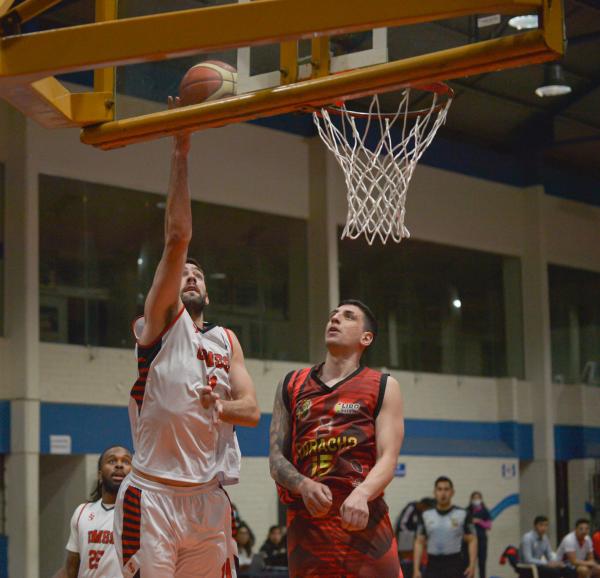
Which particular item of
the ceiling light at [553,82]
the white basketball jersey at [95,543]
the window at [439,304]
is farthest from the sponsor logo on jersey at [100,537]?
the window at [439,304]

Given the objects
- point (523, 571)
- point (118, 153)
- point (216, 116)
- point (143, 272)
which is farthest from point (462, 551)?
point (216, 116)

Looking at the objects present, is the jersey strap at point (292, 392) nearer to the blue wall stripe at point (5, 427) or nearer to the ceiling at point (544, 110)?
the blue wall stripe at point (5, 427)

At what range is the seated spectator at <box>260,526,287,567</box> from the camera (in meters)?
15.5

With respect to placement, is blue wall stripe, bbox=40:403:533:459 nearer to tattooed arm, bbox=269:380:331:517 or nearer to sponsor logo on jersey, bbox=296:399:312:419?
tattooed arm, bbox=269:380:331:517

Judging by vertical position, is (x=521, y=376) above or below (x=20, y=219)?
below

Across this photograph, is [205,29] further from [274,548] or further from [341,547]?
[274,548]

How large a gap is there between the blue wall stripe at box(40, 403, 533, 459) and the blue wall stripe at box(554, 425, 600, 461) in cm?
67

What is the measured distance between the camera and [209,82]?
5.13 meters

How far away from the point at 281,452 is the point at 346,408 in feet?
1.25

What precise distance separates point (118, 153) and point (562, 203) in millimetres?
10333

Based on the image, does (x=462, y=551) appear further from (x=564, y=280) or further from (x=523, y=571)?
(x=564, y=280)

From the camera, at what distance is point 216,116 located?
4930 mm

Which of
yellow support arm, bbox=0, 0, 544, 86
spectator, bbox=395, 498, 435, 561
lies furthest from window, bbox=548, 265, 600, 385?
yellow support arm, bbox=0, 0, 544, 86

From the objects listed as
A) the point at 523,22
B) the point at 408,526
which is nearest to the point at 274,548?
the point at 408,526
